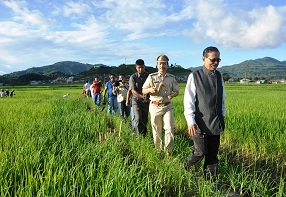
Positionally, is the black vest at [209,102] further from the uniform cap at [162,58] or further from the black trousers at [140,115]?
the black trousers at [140,115]

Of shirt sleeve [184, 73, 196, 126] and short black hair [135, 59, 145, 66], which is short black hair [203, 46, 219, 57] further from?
short black hair [135, 59, 145, 66]

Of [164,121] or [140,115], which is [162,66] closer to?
[164,121]

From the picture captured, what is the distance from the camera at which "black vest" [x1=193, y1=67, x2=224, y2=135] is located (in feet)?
10.0

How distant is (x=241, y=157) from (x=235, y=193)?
1634mm

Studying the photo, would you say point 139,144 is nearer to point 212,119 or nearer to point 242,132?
point 212,119

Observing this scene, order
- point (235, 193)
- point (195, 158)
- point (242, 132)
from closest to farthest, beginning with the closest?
point (235, 193), point (195, 158), point (242, 132)

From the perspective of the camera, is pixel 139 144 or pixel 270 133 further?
pixel 270 133

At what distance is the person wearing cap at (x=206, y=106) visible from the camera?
10.0 ft

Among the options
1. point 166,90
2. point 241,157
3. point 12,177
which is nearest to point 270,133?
point 241,157

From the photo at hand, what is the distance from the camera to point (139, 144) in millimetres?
3738

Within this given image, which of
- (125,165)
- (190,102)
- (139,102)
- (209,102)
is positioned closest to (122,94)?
(139,102)

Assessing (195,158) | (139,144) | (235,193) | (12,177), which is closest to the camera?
(12,177)

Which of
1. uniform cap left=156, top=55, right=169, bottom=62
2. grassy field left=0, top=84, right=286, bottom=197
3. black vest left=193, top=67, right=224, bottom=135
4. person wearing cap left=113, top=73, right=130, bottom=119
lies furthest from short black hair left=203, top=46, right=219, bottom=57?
person wearing cap left=113, top=73, right=130, bottom=119

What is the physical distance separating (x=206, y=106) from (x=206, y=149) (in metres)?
0.52
